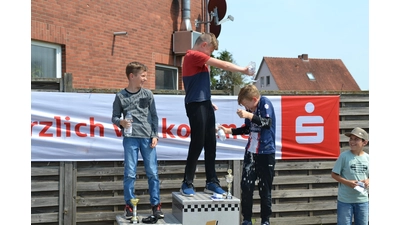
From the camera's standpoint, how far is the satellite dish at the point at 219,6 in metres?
12.8

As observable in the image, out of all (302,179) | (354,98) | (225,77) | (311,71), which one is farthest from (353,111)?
(311,71)

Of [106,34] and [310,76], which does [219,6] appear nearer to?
[106,34]

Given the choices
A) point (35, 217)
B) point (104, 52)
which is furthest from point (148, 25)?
point (35, 217)

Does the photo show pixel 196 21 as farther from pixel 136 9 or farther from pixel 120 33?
pixel 120 33

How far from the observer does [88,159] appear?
6598 millimetres

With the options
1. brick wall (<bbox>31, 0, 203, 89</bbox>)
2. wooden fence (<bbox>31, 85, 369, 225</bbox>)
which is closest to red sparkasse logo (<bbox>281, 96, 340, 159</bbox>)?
wooden fence (<bbox>31, 85, 369, 225</bbox>)

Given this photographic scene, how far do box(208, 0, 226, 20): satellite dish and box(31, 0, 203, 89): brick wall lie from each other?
1176 millimetres

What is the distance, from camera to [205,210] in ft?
16.0

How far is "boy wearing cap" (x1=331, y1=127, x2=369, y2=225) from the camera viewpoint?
5.76m

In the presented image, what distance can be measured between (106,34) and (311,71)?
48.8 m

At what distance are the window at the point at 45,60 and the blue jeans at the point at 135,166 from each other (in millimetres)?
4077

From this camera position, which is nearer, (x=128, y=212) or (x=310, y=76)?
(x=128, y=212)

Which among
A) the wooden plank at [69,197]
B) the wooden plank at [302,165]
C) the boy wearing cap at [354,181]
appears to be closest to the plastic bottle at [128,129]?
the wooden plank at [69,197]

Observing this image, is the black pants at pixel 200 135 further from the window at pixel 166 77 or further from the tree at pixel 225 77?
the tree at pixel 225 77
